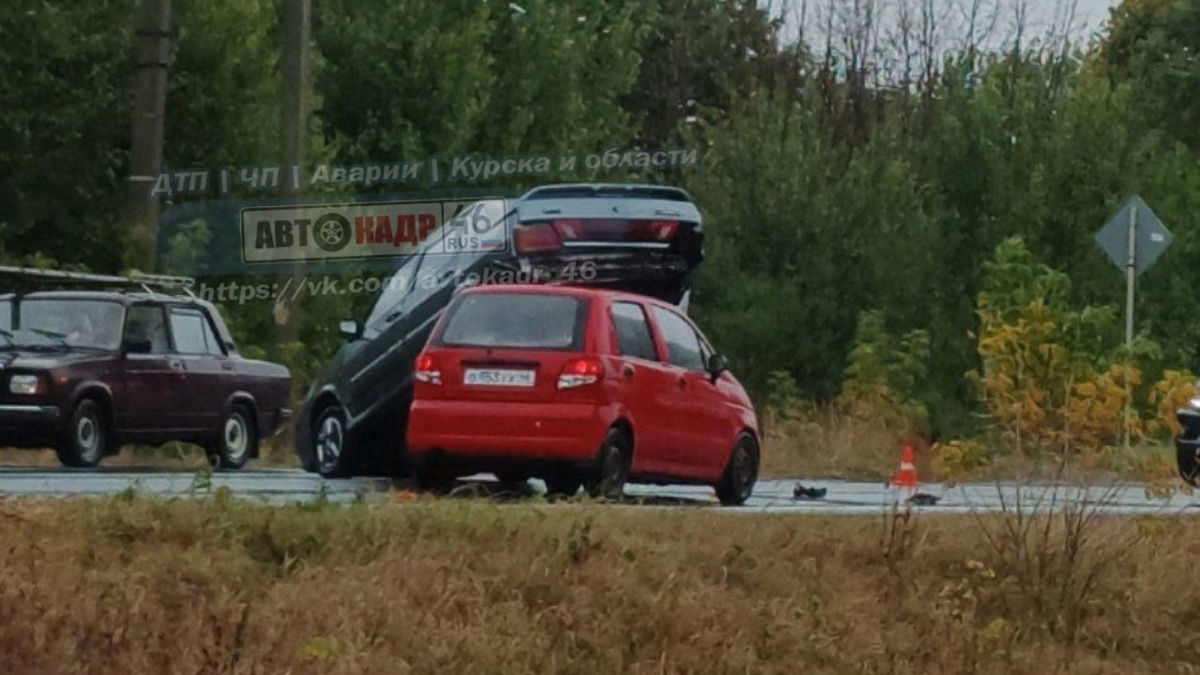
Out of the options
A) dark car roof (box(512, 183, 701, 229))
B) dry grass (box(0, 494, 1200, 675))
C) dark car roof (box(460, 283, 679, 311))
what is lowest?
dry grass (box(0, 494, 1200, 675))

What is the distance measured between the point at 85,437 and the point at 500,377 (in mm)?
7250

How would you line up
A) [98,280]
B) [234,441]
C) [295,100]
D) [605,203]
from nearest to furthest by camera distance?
[605,203] → [234,441] → [98,280] → [295,100]

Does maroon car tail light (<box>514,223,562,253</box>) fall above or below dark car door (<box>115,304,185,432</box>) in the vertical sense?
above

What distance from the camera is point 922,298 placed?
41281 millimetres

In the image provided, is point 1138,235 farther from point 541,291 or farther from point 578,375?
point 578,375

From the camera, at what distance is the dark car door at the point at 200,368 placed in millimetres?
25828

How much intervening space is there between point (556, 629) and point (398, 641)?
38.3 inches

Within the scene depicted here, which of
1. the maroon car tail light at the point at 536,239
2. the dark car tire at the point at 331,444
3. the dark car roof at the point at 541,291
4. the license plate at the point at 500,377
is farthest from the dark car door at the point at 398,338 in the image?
the license plate at the point at 500,377

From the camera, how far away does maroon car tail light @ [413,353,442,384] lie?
1861 centimetres

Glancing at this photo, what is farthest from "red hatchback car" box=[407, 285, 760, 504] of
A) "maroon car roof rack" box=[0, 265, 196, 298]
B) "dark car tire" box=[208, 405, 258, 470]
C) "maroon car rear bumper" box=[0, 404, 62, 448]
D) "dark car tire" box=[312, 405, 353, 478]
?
"maroon car roof rack" box=[0, 265, 196, 298]

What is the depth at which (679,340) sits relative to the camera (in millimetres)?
19844

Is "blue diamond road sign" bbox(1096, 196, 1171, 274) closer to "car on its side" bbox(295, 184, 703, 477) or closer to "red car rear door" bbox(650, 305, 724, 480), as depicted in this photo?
"car on its side" bbox(295, 184, 703, 477)

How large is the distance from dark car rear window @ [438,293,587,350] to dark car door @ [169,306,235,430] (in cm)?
762

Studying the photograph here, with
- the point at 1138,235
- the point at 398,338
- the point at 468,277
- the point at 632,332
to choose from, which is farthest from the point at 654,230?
the point at 1138,235
